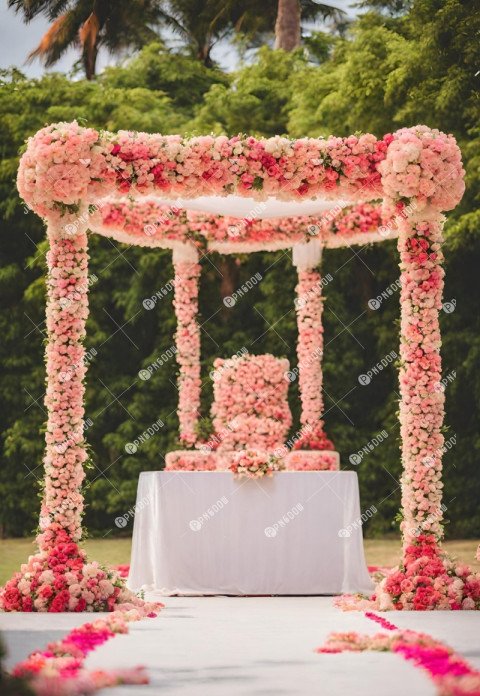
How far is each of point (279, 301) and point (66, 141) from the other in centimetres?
713

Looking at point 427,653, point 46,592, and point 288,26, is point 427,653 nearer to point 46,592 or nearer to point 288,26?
point 46,592

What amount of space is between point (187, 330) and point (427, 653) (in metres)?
7.52

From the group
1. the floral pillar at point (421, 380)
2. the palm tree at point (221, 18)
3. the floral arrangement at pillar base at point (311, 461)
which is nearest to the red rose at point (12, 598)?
the floral pillar at point (421, 380)

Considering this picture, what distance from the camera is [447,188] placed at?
28.0 ft

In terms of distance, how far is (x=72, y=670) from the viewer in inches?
192

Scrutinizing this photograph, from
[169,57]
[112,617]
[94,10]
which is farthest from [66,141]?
[94,10]

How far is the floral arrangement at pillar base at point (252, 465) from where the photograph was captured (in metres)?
9.54

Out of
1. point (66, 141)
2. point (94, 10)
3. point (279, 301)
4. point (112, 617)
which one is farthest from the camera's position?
point (94, 10)

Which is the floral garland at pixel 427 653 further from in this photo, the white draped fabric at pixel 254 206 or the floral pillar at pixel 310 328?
the floral pillar at pixel 310 328

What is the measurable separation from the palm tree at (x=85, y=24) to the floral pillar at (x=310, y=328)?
10973 mm

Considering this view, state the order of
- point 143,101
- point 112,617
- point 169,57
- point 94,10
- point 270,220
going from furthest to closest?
point 94,10, point 169,57, point 143,101, point 270,220, point 112,617

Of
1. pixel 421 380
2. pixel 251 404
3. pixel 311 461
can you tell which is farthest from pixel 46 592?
pixel 311 461

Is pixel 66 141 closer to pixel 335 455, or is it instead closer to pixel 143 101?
pixel 335 455

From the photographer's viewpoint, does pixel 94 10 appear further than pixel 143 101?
Yes
